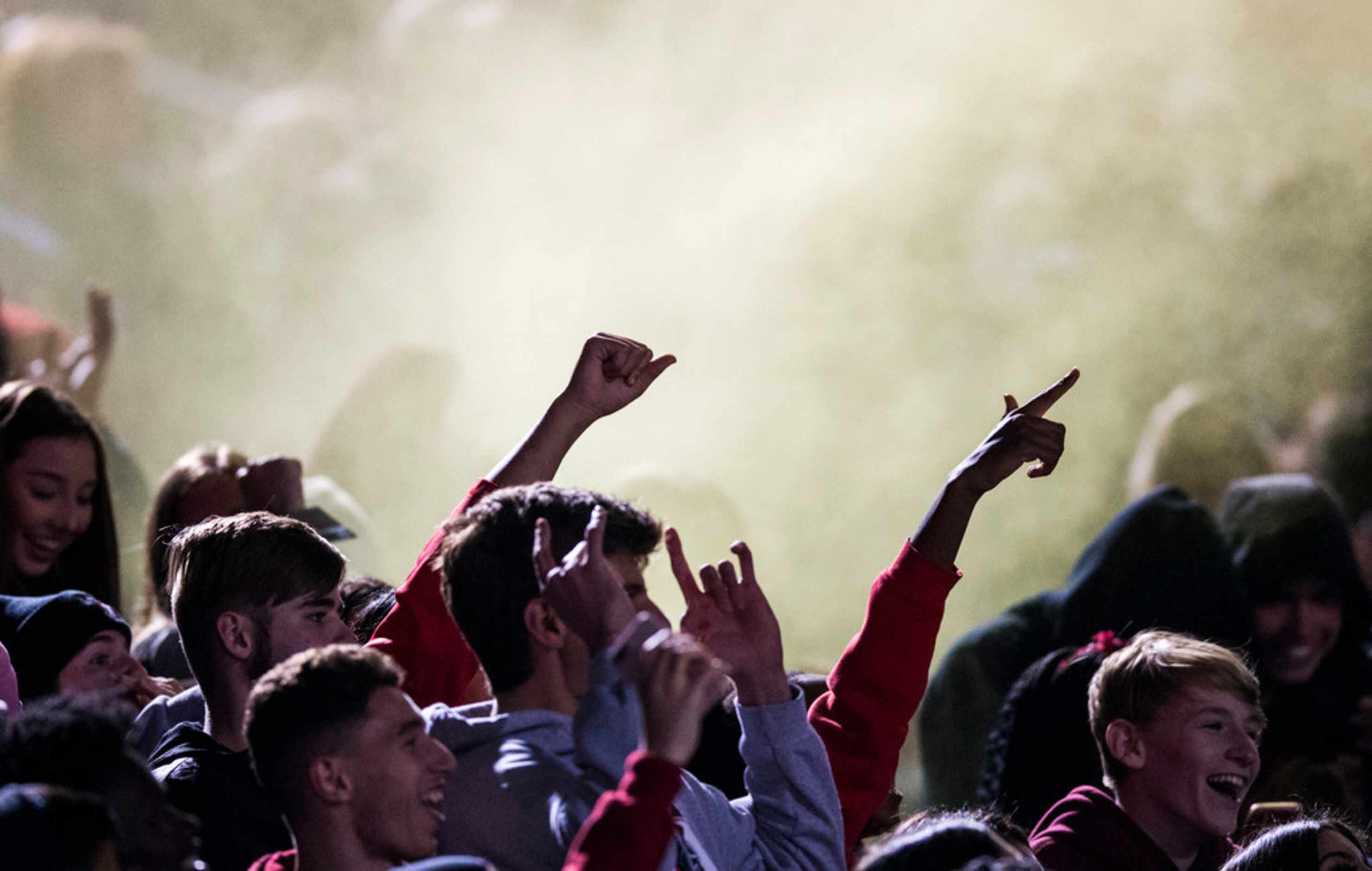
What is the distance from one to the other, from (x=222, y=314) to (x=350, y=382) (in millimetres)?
983

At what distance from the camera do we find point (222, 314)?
7.95 meters

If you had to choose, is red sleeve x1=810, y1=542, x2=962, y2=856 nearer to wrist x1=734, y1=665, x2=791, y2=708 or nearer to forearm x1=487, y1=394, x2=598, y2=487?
wrist x1=734, y1=665, x2=791, y2=708

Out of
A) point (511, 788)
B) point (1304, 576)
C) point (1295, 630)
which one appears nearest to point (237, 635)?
point (511, 788)

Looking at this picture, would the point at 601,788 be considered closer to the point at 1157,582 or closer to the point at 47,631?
the point at 47,631

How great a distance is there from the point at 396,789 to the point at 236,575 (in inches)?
23.5

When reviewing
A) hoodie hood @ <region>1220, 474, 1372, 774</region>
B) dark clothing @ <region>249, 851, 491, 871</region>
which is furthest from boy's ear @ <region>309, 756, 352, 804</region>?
hoodie hood @ <region>1220, 474, 1372, 774</region>

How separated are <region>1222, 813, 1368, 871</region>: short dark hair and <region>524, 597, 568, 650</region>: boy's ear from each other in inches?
44.3

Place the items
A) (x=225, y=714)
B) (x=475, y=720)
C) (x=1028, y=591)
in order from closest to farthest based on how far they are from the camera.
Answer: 1. (x=475, y=720)
2. (x=225, y=714)
3. (x=1028, y=591)

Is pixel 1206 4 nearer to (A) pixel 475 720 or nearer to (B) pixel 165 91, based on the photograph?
(B) pixel 165 91

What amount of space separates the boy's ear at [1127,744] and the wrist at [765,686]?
Answer: 3.31 ft

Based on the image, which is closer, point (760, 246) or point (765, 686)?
point (765, 686)

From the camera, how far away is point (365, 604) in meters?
2.71

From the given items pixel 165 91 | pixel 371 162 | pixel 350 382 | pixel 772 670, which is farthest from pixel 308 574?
pixel 165 91

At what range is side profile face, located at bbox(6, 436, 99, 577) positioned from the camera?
3180 millimetres
